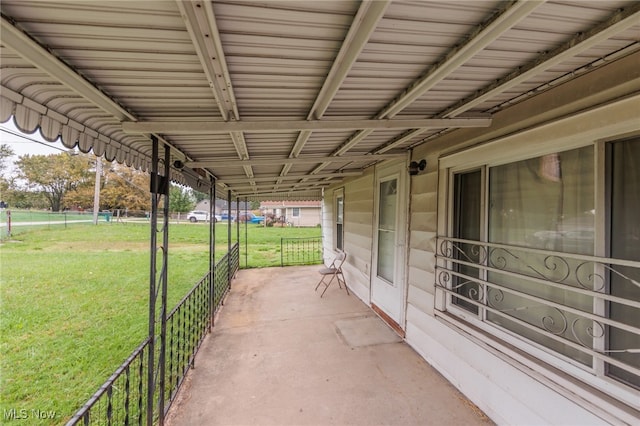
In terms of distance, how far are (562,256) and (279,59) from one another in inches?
72.0

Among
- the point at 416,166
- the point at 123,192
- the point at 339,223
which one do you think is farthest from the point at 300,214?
the point at 416,166

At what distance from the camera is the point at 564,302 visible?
1.77 m

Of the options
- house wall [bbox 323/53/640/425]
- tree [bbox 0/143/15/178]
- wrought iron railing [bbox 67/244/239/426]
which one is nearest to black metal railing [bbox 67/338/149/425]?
wrought iron railing [bbox 67/244/239/426]

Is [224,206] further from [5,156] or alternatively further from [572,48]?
[572,48]

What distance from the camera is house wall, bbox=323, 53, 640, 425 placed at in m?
1.45

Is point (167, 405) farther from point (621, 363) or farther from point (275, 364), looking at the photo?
point (621, 363)

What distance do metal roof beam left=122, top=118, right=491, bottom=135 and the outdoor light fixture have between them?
1026 millimetres

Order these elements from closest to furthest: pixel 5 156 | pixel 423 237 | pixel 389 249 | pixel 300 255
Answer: pixel 423 237 → pixel 389 249 → pixel 300 255 → pixel 5 156

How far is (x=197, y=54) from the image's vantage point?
42.6 inches

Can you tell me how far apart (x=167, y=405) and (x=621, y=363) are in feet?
9.24

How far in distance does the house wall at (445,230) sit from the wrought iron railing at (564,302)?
150 mm

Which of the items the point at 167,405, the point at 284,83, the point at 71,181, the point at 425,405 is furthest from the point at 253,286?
the point at 71,181

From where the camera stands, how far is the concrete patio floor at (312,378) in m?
2.17

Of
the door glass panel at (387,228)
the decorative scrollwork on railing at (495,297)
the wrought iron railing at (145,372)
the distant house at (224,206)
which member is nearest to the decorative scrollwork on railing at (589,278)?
the decorative scrollwork on railing at (495,297)
